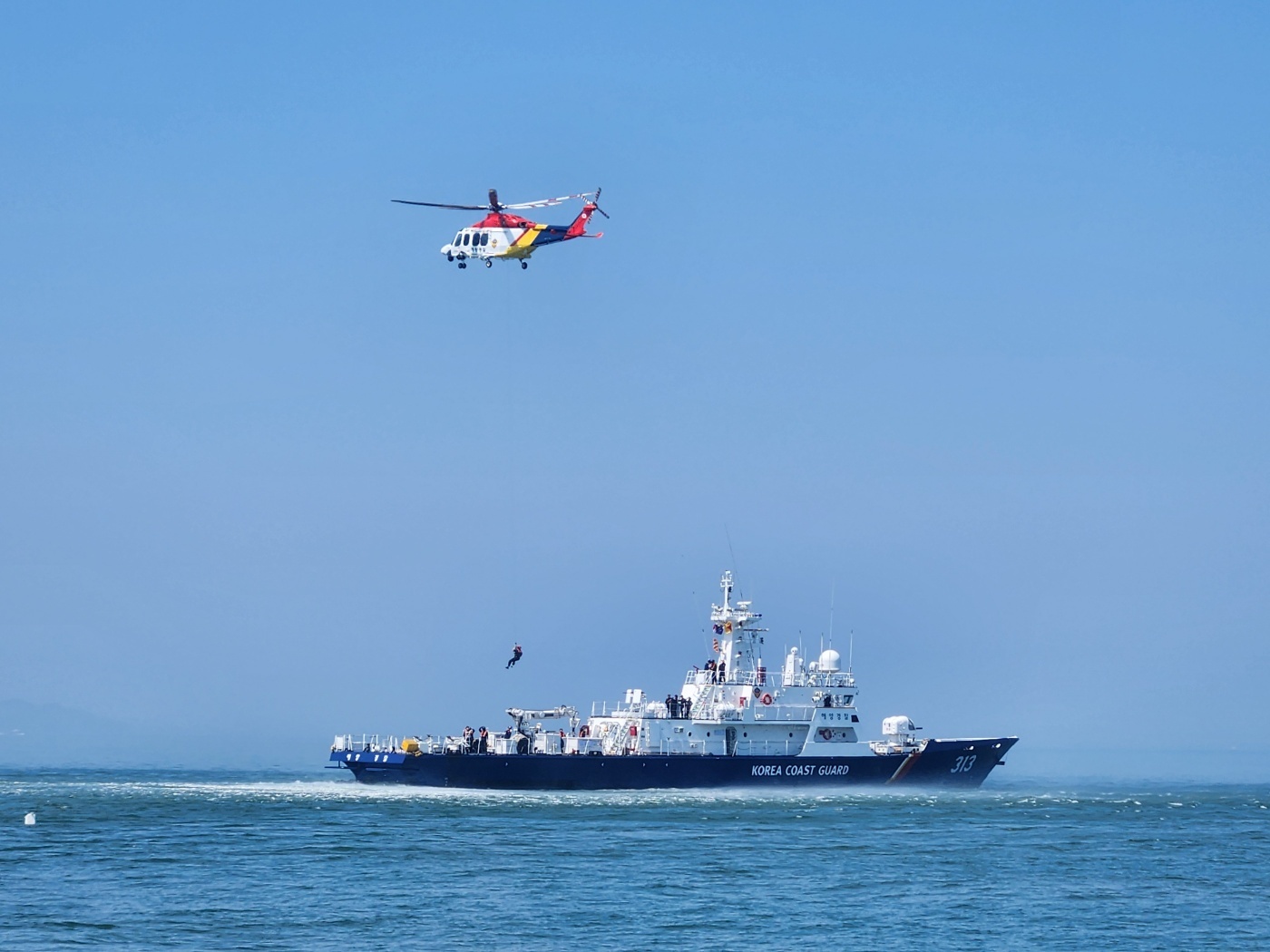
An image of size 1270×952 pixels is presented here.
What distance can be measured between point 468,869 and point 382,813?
1400 cm

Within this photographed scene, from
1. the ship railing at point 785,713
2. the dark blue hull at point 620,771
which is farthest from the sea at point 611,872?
the ship railing at point 785,713

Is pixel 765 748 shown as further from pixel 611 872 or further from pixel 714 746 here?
pixel 611 872

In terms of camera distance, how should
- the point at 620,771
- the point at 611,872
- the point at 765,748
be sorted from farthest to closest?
the point at 765,748
the point at 620,771
the point at 611,872

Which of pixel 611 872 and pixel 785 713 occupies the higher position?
pixel 785 713

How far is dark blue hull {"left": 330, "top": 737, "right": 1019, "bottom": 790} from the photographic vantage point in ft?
222

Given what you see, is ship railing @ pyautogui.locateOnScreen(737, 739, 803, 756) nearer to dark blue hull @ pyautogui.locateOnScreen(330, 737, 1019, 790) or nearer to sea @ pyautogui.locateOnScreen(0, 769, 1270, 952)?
dark blue hull @ pyautogui.locateOnScreen(330, 737, 1019, 790)

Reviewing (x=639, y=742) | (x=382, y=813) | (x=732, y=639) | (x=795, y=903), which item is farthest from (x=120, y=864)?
(x=732, y=639)

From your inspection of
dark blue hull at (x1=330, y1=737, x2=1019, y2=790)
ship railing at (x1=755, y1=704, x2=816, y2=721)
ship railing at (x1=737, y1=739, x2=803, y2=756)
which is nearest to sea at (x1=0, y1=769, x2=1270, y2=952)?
dark blue hull at (x1=330, y1=737, x2=1019, y2=790)

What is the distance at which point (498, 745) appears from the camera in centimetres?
6919

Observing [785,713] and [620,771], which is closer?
[620,771]

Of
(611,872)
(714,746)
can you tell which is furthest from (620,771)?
(611,872)

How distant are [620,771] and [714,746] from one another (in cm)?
467

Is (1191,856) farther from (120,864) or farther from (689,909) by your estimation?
(120,864)

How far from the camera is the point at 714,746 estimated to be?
7069 cm
